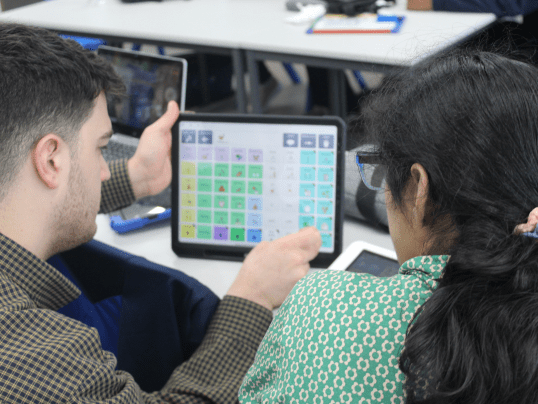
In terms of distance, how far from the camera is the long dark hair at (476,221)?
464 millimetres

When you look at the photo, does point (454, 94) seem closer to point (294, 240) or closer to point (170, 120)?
point (294, 240)

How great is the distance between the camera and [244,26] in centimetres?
175

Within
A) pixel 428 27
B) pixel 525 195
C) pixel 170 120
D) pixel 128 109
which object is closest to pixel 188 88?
pixel 128 109

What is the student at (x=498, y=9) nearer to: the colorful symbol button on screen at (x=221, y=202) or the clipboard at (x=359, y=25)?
the clipboard at (x=359, y=25)

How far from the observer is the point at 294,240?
99 cm

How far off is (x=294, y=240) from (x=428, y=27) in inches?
40.4

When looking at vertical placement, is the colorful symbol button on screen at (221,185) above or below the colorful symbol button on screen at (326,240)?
above

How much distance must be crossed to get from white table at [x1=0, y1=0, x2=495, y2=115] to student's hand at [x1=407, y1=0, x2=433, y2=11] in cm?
2

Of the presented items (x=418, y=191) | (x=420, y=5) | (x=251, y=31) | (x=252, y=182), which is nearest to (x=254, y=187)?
(x=252, y=182)

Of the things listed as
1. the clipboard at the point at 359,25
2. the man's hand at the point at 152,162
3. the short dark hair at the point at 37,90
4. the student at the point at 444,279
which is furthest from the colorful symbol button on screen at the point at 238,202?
the clipboard at the point at 359,25

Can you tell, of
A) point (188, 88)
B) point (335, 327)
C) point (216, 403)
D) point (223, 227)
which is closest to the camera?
point (335, 327)

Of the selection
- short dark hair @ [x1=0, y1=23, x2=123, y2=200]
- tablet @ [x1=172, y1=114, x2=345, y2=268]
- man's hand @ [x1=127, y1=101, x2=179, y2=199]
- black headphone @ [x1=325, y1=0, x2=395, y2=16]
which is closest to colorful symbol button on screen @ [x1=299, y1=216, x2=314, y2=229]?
tablet @ [x1=172, y1=114, x2=345, y2=268]

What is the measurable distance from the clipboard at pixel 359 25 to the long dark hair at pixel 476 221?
41.9 inches

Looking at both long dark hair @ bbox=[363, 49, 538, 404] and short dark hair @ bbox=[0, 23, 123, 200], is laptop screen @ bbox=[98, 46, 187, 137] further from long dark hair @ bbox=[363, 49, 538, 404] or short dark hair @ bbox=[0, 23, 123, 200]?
long dark hair @ bbox=[363, 49, 538, 404]
